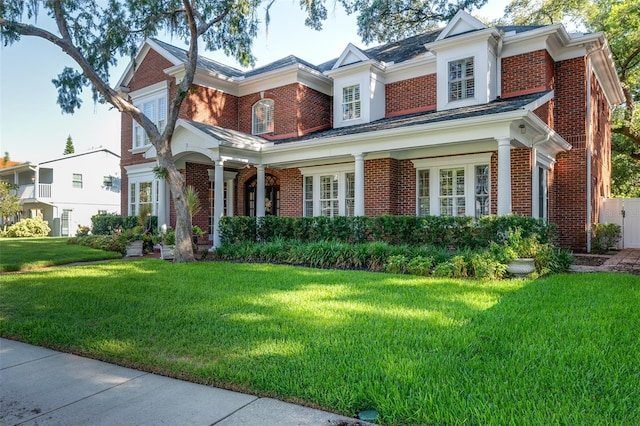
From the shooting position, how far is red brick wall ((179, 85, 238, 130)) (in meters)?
15.9

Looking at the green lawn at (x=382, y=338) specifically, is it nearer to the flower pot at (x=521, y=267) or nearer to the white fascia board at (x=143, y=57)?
the flower pot at (x=521, y=267)

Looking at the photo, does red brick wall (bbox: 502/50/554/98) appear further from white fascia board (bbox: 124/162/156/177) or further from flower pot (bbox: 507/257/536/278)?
white fascia board (bbox: 124/162/156/177)

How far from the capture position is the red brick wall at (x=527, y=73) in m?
12.1

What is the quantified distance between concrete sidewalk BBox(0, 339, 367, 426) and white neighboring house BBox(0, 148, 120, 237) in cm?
3223

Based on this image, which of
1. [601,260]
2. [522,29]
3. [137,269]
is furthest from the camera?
[522,29]

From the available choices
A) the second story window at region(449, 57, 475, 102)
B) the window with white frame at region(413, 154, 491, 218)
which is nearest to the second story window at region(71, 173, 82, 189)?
the window with white frame at region(413, 154, 491, 218)

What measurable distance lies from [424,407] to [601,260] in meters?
10.6

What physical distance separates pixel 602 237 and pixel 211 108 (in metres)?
14.5

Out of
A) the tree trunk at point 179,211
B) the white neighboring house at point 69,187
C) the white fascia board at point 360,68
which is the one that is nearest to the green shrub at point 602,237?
the white fascia board at point 360,68

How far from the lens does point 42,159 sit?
31.0 metres

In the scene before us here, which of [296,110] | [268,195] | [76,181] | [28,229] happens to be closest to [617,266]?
[296,110]

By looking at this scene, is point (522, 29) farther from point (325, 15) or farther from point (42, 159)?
point (42, 159)

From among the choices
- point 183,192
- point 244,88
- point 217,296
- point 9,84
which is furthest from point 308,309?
point 244,88

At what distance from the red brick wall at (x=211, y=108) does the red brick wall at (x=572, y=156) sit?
1183 cm
